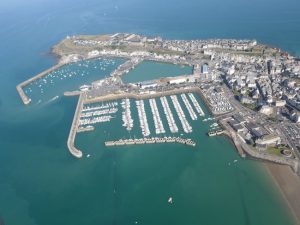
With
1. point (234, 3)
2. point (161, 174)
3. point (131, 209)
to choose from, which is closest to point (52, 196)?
point (131, 209)

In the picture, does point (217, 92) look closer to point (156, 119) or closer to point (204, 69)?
point (204, 69)

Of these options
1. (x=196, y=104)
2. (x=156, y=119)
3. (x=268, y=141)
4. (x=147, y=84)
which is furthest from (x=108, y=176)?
(x=147, y=84)

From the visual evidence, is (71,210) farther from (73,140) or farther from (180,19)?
(180,19)

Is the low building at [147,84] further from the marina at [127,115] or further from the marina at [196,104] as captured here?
the marina at [196,104]

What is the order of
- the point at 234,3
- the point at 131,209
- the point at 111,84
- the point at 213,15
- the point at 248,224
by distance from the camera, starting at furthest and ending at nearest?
1. the point at 234,3
2. the point at 213,15
3. the point at 111,84
4. the point at 131,209
5. the point at 248,224

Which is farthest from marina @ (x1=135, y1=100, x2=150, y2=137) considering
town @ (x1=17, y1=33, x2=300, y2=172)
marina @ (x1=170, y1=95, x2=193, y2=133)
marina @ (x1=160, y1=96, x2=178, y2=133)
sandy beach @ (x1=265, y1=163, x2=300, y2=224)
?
sandy beach @ (x1=265, y1=163, x2=300, y2=224)

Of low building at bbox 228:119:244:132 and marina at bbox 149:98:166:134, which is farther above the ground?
low building at bbox 228:119:244:132

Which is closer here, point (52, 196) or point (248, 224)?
point (248, 224)

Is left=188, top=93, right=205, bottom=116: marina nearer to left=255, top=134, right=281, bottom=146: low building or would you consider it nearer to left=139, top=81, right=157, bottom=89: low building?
left=139, top=81, right=157, bottom=89: low building
